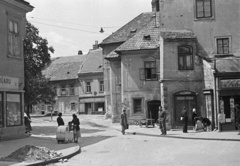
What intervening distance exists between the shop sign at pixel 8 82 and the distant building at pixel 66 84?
49723mm

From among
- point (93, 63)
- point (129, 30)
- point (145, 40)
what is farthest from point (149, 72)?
point (93, 63)

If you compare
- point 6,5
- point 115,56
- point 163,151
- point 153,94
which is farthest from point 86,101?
point 163,151

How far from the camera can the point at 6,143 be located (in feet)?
64.8

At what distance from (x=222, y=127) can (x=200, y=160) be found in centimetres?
1398

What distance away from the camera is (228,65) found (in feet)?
90.6

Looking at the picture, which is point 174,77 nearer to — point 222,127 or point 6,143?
point 222,127


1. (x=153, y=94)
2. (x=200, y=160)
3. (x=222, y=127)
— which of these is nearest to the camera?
(x=200, y=160)

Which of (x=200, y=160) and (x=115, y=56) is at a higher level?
(x=115, y=56)

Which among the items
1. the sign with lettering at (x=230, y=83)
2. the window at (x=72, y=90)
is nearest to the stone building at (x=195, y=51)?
the sign with lettering at (x=230, y=83)

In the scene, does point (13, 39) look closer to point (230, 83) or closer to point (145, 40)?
point (230, 83)

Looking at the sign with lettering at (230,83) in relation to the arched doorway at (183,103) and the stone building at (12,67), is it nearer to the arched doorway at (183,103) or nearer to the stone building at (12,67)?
the arched doorway at (183,103)

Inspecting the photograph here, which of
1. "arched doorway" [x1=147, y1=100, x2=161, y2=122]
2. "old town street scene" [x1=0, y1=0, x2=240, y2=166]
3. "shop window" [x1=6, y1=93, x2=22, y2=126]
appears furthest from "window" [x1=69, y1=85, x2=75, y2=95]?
"shop window" [x1=6, y1=93, x2=22, y2=126]

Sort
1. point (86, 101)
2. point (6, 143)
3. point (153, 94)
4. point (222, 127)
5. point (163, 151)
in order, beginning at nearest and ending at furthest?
point (163, 151), point (6, 143), point (222, 127), point (153, 94), point (86, 101)

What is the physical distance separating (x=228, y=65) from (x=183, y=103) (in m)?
4.29
